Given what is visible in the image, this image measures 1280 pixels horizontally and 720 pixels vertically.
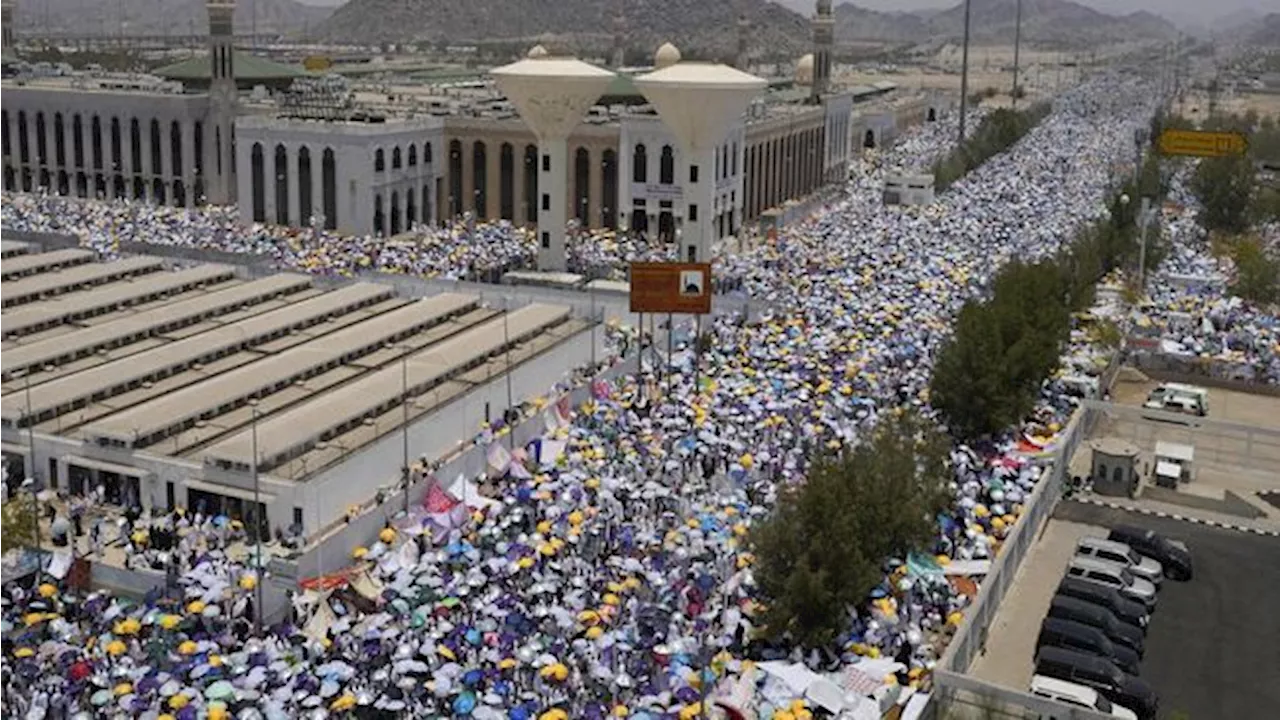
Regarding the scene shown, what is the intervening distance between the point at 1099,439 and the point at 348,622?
15289 mm

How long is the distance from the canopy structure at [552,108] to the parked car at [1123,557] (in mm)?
24289

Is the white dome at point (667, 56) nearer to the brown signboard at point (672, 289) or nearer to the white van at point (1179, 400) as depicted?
the brown signboard at point (672, 289)

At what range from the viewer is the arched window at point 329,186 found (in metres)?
48.0

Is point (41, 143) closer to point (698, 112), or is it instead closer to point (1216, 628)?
point (698, 112)

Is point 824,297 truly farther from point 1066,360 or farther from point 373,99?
point 373,99

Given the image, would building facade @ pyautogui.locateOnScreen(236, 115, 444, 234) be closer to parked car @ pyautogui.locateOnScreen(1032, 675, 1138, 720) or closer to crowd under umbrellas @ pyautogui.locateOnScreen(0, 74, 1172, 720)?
crowd under umbrellas @ pyautogui.locateOnScreen(0, 74, 1172, 720)

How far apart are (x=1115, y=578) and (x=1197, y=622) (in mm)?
1198

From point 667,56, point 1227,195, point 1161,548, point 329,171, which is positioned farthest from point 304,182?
point 1161,548

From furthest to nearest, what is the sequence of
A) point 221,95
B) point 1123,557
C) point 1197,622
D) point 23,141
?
point 23,141 < point 221,95 < point 1123,557 < point 1197,622

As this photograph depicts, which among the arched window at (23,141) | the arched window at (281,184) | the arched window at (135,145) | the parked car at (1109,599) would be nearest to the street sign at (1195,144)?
the arched window at (281,184)

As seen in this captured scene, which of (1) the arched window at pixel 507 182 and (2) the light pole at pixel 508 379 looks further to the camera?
(1) the arched window at pixel 507 182

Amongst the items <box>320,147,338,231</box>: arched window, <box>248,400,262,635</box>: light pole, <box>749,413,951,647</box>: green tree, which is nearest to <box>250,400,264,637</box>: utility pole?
<box>248,400,262,635</box>: light pole

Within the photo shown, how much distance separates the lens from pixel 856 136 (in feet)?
274

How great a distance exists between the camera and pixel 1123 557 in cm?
2045
